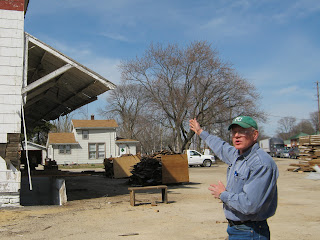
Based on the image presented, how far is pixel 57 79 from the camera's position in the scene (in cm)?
1277

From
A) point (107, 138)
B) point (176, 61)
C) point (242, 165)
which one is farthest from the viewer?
point (107, 138)

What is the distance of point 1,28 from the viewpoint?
10289 millimetres

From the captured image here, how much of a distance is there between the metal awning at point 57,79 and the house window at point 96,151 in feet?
82.6

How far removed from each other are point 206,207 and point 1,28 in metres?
8.04

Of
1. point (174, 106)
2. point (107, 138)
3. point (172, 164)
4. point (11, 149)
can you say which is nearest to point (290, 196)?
point (172, 164)

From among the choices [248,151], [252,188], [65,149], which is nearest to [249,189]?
[252,188]

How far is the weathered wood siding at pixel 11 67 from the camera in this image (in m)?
10.1

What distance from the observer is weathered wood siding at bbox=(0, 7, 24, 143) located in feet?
33.0

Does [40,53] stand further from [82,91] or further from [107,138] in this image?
[107,138]

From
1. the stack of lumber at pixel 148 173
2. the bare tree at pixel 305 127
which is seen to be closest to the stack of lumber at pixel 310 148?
the stack of lumber at pixel 148 173

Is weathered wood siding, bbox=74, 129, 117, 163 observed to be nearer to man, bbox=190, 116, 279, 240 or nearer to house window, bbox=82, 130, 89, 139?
house window, bbox=82, 130, 89, 139

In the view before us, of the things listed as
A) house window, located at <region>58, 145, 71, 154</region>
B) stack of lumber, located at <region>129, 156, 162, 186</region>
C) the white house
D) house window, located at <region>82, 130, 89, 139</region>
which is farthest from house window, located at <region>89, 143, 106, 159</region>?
stack of lumber, located at <region>129, 156, 162, 186</region>

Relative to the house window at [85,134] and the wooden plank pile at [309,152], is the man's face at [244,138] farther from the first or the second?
the house window at [85,134]

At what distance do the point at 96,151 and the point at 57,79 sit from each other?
30657 millimetres
